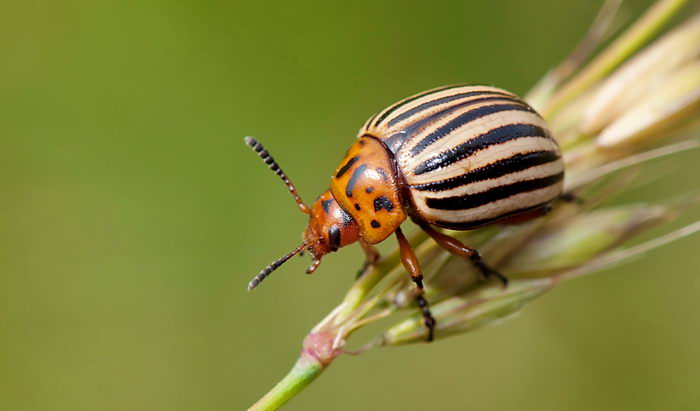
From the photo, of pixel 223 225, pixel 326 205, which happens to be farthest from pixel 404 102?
pixel 223 225

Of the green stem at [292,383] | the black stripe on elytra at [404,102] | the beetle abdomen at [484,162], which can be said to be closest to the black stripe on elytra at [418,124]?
the beetle abdomen at [484,162]

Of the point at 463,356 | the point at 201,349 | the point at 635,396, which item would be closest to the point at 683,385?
the point at 635,396

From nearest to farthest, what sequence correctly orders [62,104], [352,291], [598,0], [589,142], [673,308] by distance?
[352,291] → [589,142] → [673,308] → [62,104] → [598,0]

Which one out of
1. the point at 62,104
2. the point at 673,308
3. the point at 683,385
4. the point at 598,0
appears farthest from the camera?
the point at 598,0

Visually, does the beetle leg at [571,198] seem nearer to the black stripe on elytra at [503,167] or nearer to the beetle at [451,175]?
the beetle at [451,175]

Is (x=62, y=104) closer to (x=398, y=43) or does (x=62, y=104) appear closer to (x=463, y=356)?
(x=398, y=43)

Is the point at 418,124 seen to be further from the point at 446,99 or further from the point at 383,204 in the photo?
the point at 383,204
